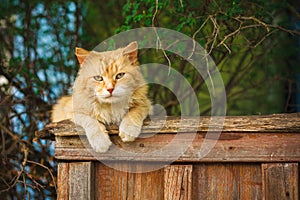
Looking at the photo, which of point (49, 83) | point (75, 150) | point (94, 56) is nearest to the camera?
point (75, 150)

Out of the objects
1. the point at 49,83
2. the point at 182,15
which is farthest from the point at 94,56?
the point at 49,83

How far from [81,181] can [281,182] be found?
995mm

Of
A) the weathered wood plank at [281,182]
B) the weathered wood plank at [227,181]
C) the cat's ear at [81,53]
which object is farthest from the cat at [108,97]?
the weathered wood plank at [281,182]

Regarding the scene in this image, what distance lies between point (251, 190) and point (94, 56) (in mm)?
1115

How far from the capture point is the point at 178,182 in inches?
86.7

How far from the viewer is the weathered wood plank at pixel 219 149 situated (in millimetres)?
2150

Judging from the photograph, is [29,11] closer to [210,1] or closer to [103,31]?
[103,31]

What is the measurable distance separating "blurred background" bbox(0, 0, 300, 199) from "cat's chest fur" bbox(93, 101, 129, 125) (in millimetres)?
678

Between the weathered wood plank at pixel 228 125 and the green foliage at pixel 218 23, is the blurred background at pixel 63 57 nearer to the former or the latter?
the green foliage at pixel 218 23

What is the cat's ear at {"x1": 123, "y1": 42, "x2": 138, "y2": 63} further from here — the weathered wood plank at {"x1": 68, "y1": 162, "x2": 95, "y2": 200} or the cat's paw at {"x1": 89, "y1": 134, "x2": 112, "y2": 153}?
the weathered wood plank at {"x1": 68, "y1": 162, "x2": 95, "y2": 200}

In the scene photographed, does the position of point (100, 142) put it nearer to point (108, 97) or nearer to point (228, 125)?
point (108, 97)

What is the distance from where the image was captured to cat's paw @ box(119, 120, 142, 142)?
2197mm

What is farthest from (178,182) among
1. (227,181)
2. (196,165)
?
(227,181)

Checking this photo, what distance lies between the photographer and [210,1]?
2.91 metres
